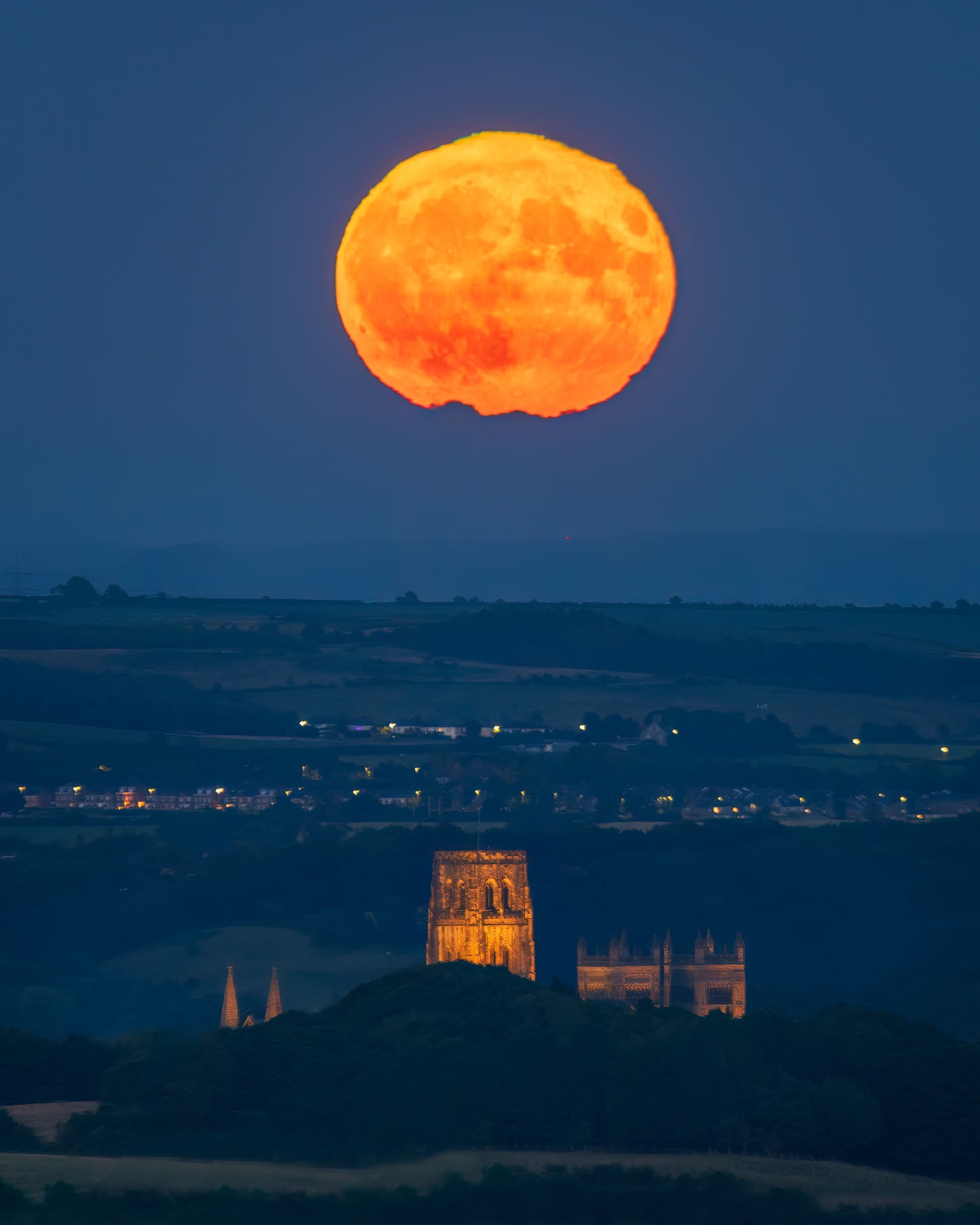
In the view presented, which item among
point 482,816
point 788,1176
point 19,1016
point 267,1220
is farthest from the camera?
point 482,816

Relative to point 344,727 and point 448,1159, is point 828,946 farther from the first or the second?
point 344,727

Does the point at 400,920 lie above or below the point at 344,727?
below

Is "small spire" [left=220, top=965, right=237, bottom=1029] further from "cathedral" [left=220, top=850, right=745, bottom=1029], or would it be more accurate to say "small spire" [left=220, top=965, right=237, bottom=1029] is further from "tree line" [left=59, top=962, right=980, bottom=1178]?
"tree line" [left=59, top=962, right=980, bottom=1178]

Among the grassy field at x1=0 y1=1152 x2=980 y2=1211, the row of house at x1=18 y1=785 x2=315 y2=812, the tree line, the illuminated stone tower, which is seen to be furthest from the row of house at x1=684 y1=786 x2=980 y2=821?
the grassy field at x1=0 y1=1152 x2=980 y2=1211

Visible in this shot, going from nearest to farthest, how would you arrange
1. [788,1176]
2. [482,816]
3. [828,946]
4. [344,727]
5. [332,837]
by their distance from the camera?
[788,1176] → [828,946] → [332,837] → [482,816] → [344,727]

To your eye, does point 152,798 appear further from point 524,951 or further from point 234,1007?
point 234,1007

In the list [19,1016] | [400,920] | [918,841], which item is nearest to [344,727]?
[918,841]
